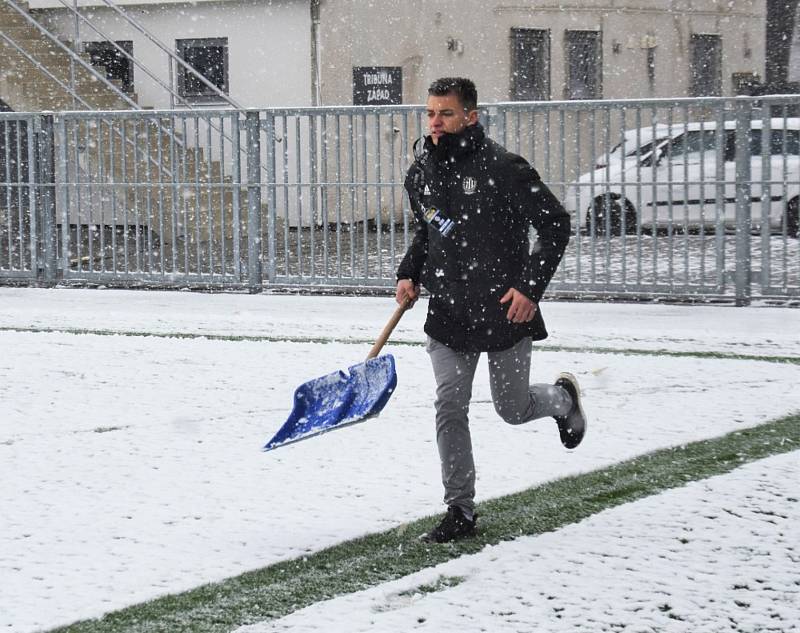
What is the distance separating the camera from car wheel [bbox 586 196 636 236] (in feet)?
40.0

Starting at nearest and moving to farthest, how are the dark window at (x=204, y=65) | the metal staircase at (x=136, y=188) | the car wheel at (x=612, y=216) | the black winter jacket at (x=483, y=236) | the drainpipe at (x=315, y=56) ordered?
the black winter jacket at (x=483, y=236)
the car wheel at (x=612, y=216)
the metal staircase at (x=136, y=188)
the drainpipe at (x=315, y=56)
the dark window at (x=204, y=65)

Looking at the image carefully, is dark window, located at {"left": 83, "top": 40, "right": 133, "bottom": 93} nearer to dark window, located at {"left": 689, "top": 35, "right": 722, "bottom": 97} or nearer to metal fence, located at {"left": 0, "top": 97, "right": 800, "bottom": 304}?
metal fence, located at {"left": 0, "top": 97, "right": 800, "bottom": 304}

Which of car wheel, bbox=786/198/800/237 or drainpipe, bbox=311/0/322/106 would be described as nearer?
car wheel, bbox=786/198/800/237

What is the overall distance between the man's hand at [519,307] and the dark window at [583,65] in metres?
22.9

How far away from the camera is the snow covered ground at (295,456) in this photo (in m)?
4.86

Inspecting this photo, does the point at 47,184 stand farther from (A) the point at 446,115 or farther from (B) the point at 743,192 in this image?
(A) the point at 446,115

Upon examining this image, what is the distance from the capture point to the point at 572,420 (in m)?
6.20

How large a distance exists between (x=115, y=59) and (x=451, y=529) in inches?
874

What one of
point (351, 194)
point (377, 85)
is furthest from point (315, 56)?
point (351, 194)

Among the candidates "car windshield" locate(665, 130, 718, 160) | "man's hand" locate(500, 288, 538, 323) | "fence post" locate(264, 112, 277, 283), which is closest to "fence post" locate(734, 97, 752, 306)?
"car windshield" locate(665, 130, 718, 160)

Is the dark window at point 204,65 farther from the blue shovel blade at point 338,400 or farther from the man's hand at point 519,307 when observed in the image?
the man's hand at point 519,307

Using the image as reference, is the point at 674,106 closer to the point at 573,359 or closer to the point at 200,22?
the point at 573,359

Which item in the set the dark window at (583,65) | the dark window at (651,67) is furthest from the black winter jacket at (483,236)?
the dark window at (651,67)

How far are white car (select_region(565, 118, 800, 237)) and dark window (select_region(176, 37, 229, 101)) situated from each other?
13.8 meters
